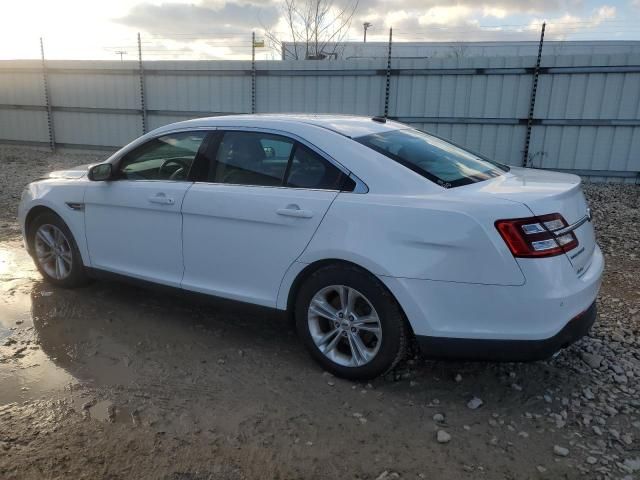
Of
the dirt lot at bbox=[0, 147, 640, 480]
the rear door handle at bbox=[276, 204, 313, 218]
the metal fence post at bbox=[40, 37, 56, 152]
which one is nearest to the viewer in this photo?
the dirt lot at bbox=[0, 147, 640, 480]

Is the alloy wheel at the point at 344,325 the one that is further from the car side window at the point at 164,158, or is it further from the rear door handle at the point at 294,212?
Answer: the car side window at the point at 164,158

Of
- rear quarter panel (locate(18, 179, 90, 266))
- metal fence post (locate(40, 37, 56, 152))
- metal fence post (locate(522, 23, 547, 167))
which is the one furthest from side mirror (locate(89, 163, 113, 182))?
metal fence post (locate(40, 37, 56, 152))

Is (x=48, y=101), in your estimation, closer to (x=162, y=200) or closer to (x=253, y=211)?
(x=162, y=200)

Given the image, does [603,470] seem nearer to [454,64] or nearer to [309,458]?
[309,458]

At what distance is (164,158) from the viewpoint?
4.06 meters

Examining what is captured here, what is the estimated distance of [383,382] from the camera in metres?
3.25

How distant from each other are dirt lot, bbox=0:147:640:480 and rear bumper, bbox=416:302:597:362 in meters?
0.36

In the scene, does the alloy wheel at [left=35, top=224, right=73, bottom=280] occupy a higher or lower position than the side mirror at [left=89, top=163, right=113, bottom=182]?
lower

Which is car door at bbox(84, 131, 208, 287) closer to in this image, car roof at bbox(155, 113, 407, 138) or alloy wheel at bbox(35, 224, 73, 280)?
car roof at bbox(155, 113, 407, 138)

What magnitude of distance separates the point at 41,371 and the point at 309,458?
1.91 metres

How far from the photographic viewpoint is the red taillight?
2.63m

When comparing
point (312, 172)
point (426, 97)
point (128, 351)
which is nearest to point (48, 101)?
point (426, 97)

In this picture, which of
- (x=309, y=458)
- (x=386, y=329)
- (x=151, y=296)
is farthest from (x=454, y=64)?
(x=309, y=458)

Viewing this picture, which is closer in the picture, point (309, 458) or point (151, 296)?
point (309, 458)
